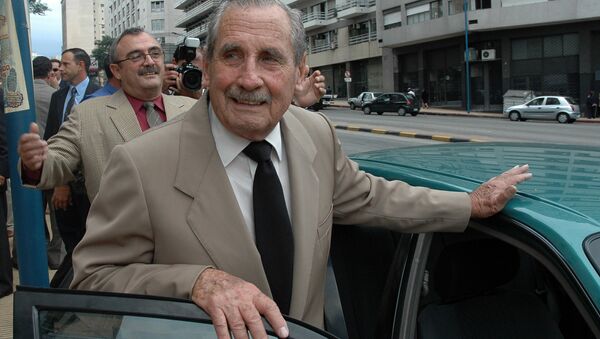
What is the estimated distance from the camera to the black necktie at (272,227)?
1680 mm

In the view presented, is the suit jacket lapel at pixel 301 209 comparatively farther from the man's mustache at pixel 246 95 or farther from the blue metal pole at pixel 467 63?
the blue metal pole at pixel 467 63

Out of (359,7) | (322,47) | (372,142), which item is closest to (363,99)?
(359,7)

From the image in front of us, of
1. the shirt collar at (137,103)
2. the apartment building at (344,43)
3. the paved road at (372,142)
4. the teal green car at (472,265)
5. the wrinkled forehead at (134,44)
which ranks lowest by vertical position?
the paved road at (372,142)

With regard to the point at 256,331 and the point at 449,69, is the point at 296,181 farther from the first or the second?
the point at 449,69

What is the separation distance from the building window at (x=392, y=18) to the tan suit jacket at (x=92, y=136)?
40.7 m

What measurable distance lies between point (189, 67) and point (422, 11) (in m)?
38.2

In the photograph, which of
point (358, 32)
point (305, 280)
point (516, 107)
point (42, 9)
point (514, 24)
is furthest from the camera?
point (358, 32)

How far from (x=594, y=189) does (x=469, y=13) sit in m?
35.5

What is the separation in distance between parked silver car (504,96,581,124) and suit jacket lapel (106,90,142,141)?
88.6 feet

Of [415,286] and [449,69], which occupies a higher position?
[449,69]

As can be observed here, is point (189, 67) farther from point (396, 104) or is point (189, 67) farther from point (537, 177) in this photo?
point (396, 104)

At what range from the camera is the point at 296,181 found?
5.85 feet

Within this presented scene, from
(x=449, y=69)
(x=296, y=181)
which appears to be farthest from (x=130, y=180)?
(x=449, y=69)

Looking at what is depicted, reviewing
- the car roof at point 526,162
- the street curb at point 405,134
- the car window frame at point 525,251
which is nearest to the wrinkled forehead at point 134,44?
the car roof at point 526,162
